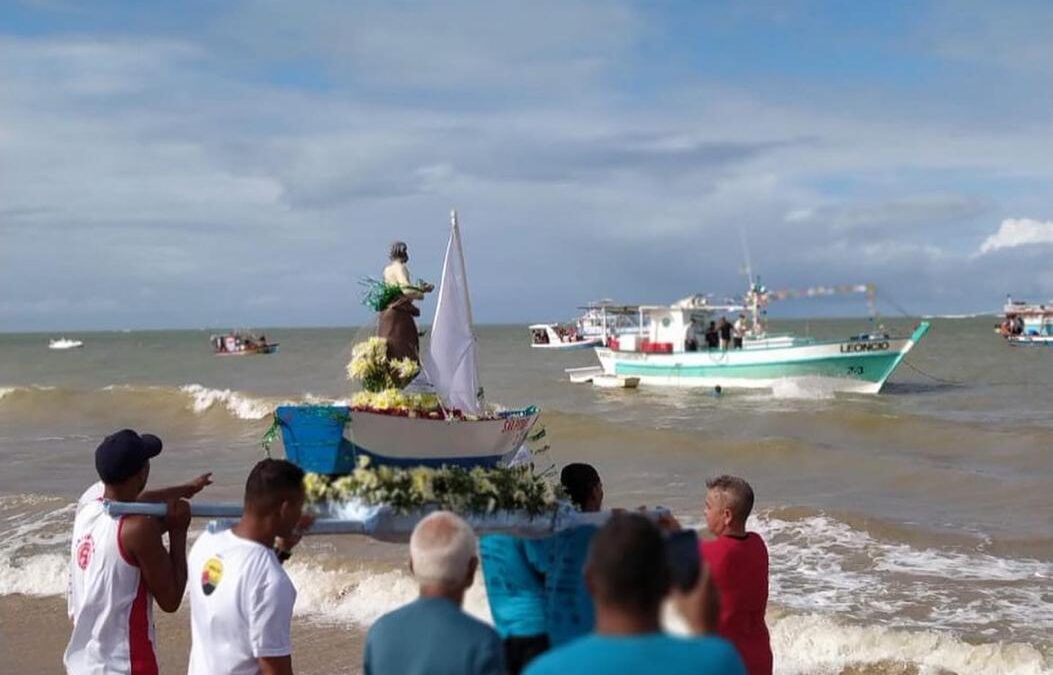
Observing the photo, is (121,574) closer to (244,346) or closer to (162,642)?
(162,642)

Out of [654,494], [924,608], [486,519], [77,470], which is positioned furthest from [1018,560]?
[77,470]

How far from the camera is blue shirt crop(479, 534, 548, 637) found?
11.0ft

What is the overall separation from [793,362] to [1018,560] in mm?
27263

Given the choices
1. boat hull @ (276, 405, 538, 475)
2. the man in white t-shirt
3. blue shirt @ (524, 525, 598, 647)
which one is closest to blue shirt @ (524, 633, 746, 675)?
blue shirt @ (524, 525, 598, 647)

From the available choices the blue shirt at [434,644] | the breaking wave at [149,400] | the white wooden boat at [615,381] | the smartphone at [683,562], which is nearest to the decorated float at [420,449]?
the blue shirt at [434,644]

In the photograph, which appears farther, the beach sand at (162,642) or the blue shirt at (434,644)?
the beach sand at (162,642)

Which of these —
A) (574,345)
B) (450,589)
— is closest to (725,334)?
(450,589)

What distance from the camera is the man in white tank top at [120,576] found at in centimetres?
426

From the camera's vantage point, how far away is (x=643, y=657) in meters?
2.35

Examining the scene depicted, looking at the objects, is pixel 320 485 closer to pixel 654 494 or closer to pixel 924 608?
pixel 924 608

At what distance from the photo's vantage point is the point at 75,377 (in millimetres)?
63500

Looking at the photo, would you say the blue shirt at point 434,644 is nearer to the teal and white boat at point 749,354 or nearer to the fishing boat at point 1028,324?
the teal and white boat at point 749,354

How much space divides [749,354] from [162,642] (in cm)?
3313

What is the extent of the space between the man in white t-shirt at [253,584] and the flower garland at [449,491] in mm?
234
